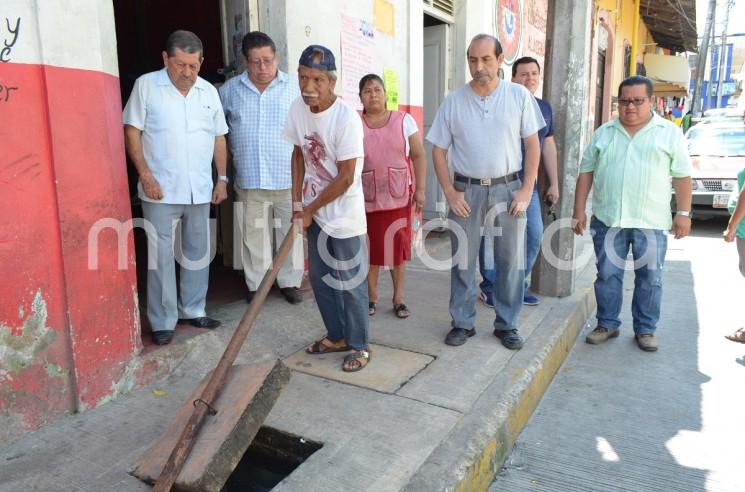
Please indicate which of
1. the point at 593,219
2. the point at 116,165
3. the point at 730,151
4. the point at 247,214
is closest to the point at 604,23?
the point at 730,151

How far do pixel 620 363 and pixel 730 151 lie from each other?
6888 millimetres

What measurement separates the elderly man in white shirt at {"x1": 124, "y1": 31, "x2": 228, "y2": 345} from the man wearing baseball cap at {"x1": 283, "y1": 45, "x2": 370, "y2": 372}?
1.80 ft

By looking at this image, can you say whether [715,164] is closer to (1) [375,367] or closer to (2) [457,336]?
(2) [457,336]

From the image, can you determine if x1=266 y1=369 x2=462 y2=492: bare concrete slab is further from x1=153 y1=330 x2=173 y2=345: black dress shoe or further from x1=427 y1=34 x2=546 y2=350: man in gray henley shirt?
x1=427 y1=34 x2=546 y2=350: man in gray henley shirt

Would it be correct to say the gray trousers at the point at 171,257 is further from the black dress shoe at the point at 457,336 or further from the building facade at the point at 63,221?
the black dress shoe at the point at 457,336

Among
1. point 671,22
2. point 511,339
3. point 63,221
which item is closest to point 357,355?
point 511,339

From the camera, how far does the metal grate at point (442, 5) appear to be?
20.5 feet

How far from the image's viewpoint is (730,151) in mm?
9023

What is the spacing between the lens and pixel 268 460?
266 centimetres

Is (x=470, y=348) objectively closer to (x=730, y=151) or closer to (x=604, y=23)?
(x=730, y=151)

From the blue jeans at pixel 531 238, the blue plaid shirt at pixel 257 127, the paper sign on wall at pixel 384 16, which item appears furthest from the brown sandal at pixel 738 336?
the paper sign on wall at pixel 384 16

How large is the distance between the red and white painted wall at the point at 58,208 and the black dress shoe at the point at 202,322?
2.32ft

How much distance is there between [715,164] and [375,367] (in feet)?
25.2

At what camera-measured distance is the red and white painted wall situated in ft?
7.75
